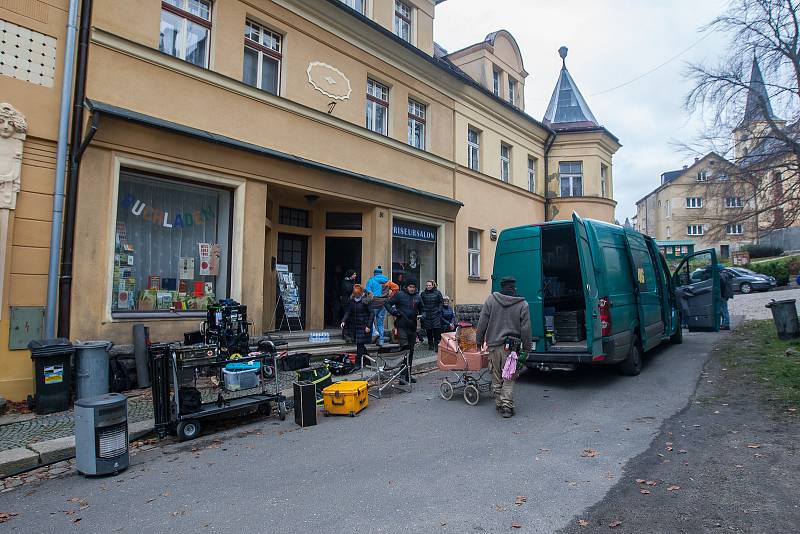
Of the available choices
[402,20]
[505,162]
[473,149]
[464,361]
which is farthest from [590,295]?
[505,162]

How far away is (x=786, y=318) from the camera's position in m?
11.4

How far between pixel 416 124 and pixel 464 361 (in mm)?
9462

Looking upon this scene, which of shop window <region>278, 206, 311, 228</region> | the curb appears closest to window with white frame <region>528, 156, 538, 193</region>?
shop window <region>278, 206, 311, 228</region>

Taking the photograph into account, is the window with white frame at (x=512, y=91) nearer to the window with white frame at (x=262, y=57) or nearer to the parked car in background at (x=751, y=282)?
the window with white frame at (x=262, y=57)

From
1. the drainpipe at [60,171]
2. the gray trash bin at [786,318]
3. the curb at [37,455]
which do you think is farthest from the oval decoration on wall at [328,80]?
the gray trash bin at [786,318]

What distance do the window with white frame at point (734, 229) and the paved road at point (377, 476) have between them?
8.86 metres

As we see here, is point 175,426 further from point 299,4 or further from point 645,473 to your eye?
point 299,4

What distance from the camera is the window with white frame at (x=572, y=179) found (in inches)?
883

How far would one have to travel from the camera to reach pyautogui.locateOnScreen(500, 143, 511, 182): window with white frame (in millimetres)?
19109

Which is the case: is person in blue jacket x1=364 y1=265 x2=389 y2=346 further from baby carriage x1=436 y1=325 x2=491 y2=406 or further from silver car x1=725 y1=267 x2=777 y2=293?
silver car x1=725 y1=267 x2=777 y2=293

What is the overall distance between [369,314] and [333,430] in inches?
144

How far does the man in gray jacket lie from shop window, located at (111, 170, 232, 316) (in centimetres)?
551

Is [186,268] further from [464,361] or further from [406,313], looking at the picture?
[464,361]

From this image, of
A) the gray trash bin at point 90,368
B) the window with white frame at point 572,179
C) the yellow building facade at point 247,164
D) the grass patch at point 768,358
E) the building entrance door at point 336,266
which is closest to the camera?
the gray trash bin at point 90,368
